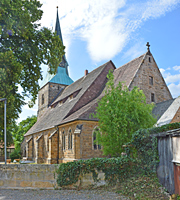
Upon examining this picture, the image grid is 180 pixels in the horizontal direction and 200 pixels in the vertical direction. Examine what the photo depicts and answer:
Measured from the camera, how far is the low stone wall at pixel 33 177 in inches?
379

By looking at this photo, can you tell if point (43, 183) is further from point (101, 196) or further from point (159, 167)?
point (159, 167)

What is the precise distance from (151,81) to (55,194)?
582 inches

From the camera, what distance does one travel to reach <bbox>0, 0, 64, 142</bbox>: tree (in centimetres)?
1234

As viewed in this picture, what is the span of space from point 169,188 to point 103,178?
3.00 metres

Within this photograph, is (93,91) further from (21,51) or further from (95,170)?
(95,170)

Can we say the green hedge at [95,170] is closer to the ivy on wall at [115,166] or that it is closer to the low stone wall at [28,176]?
the ivy on wall at [115,166]

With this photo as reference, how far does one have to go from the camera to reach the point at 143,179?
884 cm

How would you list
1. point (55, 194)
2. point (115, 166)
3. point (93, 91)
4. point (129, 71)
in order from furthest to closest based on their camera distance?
1. point (93, 91)
2. point (129, 71)
3. point (115, 166)
4. point (55, 194)

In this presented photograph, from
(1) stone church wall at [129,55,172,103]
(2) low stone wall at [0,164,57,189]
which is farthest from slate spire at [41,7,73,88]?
(2) low stone wall at [0,164,57,189]

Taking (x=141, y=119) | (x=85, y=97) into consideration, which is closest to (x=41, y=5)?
(x=85, y=97)

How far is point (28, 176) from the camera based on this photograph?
386 inches

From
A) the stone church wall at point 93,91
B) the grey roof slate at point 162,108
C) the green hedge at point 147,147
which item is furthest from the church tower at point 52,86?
the green hedge at point 147,147

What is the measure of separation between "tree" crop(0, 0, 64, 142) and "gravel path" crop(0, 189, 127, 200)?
5163mm

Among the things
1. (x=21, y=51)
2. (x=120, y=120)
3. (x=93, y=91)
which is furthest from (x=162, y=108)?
(x=21, y=51)
